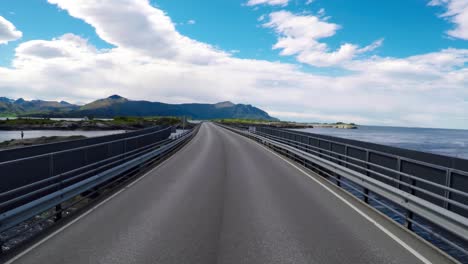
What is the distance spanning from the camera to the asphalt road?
223 inches

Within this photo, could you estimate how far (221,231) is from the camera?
692 cm

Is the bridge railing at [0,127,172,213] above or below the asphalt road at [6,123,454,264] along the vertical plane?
above

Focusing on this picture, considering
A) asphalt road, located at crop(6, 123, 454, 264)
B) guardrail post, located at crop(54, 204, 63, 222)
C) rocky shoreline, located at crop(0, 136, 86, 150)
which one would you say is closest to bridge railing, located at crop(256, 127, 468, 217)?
asphalt road, located at crop(6, 123, 454, 264)

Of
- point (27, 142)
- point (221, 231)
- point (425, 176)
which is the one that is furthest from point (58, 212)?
point (27, 142)

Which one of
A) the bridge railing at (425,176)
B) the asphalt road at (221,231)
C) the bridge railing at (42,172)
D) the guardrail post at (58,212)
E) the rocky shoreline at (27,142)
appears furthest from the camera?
the rocky shoreline at (27,142)

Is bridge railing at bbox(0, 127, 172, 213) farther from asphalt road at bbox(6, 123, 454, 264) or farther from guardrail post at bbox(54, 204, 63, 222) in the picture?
asphalt road at bbox(6, 123, 454, 264)

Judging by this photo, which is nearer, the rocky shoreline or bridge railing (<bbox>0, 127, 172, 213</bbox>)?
bridge railing (<bbox>0, 127, 172, 213</bbox>)

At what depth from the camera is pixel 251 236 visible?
21.8ft

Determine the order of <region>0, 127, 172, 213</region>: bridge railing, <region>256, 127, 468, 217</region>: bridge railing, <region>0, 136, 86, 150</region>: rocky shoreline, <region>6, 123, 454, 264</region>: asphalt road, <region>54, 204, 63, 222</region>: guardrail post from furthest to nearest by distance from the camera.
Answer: <region>0, 136, 86, 150</region>: rocky shoreline
<region>54, 204, 63, 222</region>: guardrail post
<region>0, 127, 172, 213</region>: bridge railing
<region>256, 127, 468, 217</region>: bridge railing
<region>6, 123, 454, 264</region>: asphalt road

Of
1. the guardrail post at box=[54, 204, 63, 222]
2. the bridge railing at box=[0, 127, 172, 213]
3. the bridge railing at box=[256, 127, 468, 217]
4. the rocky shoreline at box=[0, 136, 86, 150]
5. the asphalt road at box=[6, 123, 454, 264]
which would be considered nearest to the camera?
the asphalt road at box=[6, 123, 454, 264]

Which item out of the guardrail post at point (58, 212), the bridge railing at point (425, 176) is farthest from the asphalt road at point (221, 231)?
the bridge railing at point (425, 176)

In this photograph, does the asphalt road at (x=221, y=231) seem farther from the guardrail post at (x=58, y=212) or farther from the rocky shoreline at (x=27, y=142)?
the rocky shoreline at (x=27, y=142)

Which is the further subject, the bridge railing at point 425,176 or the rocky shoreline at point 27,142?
the rocky shoreline at point 27,142

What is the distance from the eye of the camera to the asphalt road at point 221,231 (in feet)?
18.6
